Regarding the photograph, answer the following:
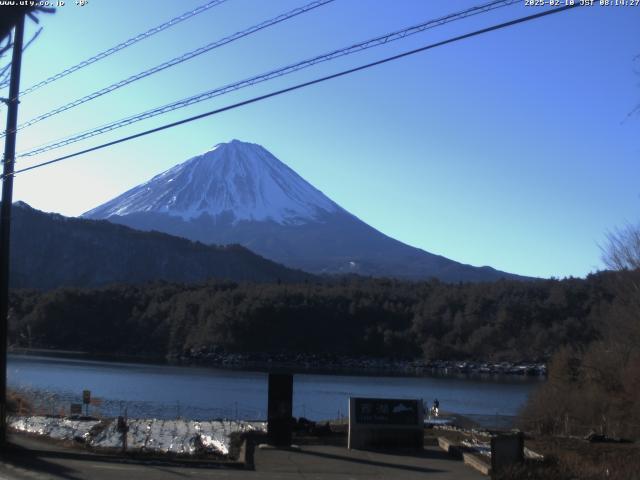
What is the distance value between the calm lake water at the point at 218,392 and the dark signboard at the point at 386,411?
15.1 metres

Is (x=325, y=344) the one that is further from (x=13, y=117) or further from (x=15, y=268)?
(x=13, y=117)

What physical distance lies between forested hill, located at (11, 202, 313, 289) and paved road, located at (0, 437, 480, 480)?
135 meters

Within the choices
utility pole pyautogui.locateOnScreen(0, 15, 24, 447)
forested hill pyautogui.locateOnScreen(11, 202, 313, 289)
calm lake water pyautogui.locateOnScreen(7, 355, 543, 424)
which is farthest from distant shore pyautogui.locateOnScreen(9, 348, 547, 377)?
utility pole pyautogui.locateOnScreen(0, 15, 24, 447)

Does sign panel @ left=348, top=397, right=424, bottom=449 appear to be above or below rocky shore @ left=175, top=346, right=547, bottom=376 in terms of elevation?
above

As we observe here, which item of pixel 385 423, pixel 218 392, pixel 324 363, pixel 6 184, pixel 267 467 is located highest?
pixel 6 184

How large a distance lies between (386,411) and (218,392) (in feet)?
123

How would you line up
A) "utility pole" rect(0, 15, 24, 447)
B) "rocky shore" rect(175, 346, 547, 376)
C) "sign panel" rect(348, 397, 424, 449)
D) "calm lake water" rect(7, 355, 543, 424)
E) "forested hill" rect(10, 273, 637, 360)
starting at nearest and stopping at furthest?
"utility pole" rect(0, 15, 24, 447), "sign panel" rect(348, 397, 424, 449), "calm lake water" rect(7, 355, 543, 424), "rocky shore" rect(175, 346, 547, 376), "forested hill" rect(10, 273, 637, 360)

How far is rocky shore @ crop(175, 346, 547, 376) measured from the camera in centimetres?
9856

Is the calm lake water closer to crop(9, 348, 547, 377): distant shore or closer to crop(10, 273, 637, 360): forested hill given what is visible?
crop(9, 348, 547, 377): distant shore

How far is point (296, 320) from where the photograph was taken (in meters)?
114

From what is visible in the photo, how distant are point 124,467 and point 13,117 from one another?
798 cm

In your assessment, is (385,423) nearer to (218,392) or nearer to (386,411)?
(386,411)

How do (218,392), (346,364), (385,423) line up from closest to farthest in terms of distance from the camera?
(385,423)
(218,392)
(346,364)

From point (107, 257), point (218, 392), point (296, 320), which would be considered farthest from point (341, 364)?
point (107, 257)
